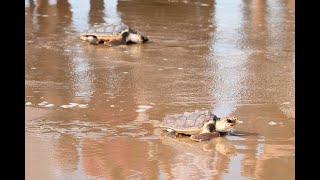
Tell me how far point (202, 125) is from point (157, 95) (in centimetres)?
174

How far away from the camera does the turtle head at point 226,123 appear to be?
5.33 metres

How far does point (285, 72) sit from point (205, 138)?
3.34 meters

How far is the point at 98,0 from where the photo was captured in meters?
16.1

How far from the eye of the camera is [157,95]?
7.03 metres

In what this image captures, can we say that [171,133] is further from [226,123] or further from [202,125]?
[226,123]

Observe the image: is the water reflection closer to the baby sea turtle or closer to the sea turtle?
the baby sea turtle

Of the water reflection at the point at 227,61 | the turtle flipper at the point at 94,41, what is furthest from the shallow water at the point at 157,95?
the turtle flipper at the point at 94,41

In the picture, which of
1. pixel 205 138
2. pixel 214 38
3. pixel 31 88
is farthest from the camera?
pixel 214 38

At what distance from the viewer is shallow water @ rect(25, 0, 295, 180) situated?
15.4 feet

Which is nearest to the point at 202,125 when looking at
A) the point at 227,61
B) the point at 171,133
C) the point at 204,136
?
→ the point at 204,136

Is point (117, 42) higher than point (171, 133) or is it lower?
lower

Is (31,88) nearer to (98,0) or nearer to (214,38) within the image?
(214,38)

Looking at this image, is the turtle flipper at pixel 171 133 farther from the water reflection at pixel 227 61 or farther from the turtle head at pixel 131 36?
the turtle head at pixel 131 36
